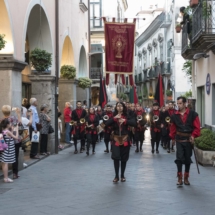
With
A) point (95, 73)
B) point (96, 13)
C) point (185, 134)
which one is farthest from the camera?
point (95, 73)

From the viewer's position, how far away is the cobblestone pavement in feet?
25.7

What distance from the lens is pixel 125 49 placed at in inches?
910

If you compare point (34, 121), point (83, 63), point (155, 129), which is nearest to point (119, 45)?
point (83, 63)

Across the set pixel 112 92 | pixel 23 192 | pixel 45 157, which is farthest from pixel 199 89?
pixel 112 92

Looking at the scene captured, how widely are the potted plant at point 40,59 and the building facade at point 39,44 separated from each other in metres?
0.56

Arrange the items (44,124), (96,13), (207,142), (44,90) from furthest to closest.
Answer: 1. (96,13)
2. (44,90)
3. (44,124)
4. (207,142)

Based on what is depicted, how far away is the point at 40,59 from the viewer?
15727 mm

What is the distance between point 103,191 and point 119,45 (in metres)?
14.3

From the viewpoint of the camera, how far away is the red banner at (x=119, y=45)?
22953 millimetres

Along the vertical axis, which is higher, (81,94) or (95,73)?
(95,73)

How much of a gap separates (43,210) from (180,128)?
143 inches

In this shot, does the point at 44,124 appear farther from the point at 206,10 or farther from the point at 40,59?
the point at 206,10

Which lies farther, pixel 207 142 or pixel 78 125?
pixel 78 125

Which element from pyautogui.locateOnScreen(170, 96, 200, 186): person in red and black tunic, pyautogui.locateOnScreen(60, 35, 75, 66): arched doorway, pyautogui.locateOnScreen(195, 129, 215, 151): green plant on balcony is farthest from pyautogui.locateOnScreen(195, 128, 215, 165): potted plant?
pyautogui.locateOnScreen(60, 35, 75, 66): arched doorway
